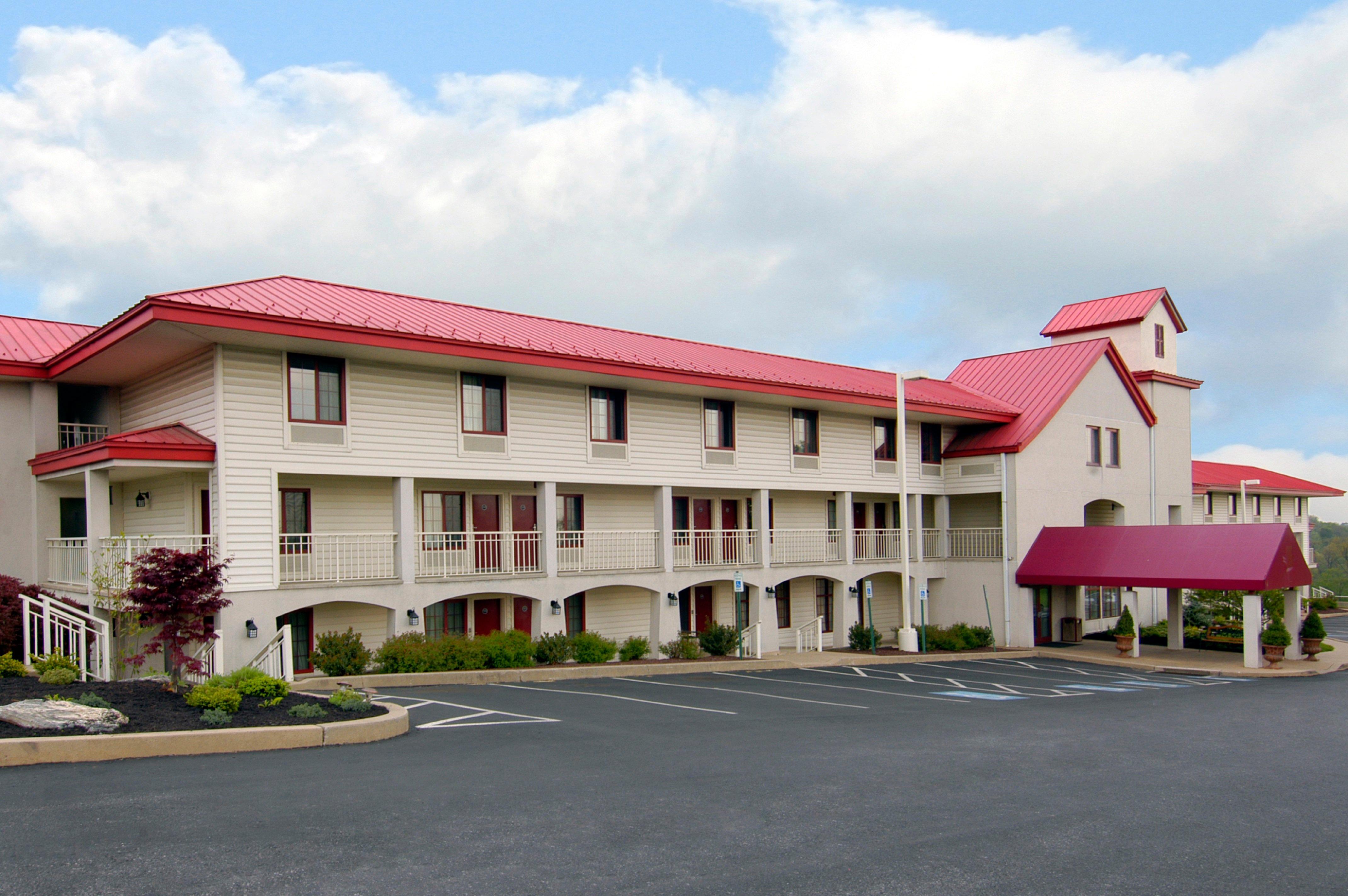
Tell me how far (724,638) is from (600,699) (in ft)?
30.0

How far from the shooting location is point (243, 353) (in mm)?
19578

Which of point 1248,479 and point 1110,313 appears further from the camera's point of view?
point 1248,479

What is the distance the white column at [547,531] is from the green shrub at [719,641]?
4.33 m

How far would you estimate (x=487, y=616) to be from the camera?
25.0 meters

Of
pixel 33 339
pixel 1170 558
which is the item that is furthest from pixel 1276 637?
pixel 33 339

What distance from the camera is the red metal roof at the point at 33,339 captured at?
2273cm

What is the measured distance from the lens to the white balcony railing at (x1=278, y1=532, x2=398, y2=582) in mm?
20344

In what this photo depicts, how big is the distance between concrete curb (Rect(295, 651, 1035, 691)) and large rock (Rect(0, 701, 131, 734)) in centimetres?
530

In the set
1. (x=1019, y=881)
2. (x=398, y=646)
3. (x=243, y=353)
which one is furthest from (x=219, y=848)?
(x=243, y=353)

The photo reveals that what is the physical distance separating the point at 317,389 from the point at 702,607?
13.9 metres

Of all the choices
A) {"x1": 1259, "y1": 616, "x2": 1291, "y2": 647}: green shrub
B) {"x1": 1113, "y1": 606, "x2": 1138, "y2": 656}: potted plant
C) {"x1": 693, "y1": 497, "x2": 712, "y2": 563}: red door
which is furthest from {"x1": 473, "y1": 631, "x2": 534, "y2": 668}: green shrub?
{"x1": 1259, "y1": 616, "x2": 1291, "y2": 647}: green shrub

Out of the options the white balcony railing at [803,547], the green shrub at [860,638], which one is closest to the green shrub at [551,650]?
the white balcony railing at [803,547]

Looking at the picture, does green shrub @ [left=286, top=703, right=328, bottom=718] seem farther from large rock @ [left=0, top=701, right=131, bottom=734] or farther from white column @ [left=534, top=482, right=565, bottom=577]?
white column @ [left=534, top=482, right=565, bottom=577]

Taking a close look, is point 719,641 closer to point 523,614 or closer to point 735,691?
point 523,614
